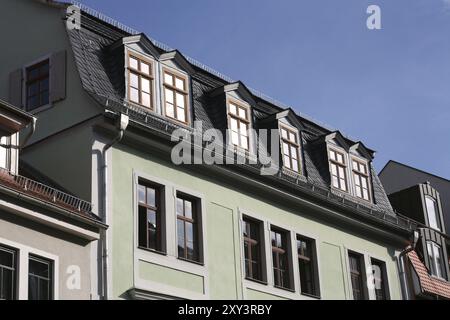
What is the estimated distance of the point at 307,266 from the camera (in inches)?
1094

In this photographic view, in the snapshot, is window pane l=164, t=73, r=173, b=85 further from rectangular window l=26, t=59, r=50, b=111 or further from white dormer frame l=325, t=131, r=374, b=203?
white dormer frame l=325, t=131, r=374, b=203

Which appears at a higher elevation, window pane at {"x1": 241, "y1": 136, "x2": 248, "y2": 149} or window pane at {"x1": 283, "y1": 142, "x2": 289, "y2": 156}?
window pane at {"x1": 283, "y1": 142, "x2": 289, "y2": 156}

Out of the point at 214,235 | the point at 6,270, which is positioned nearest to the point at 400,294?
the point at 214,235

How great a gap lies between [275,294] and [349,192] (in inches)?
237

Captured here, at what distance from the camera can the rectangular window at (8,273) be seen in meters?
19.1

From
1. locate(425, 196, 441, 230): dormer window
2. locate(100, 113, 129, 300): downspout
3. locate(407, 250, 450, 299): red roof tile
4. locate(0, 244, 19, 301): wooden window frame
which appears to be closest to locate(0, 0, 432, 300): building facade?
locate(100, 113, 129, 300): downspout

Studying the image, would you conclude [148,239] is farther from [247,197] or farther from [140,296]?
[247,197]

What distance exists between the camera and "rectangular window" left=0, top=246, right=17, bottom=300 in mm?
19109

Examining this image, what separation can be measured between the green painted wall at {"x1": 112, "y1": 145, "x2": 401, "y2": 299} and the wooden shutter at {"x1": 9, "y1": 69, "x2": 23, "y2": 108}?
11.5ft

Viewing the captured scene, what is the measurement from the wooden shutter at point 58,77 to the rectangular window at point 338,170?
9718mm

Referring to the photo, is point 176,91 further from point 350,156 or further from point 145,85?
point 350,156

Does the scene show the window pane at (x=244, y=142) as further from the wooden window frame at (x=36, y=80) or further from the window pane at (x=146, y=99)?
the wooden window frame at (x=36, y=80)

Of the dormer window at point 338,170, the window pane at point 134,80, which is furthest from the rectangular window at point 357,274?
the window pane at point 134,80

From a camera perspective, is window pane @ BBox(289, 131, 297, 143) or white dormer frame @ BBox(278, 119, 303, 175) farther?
window pane @ BBox(289, 131, 297, 143)
